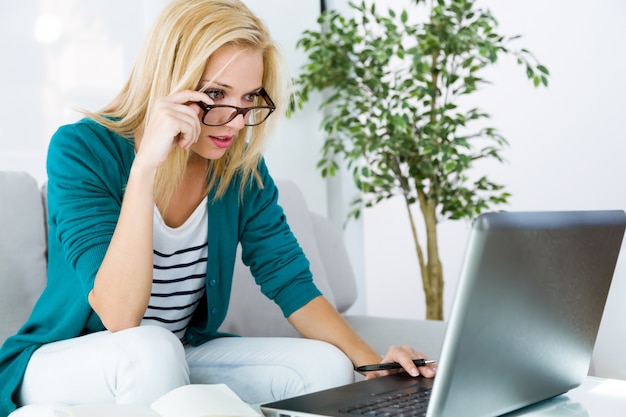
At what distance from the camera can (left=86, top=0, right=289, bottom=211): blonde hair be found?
1435 millimetres

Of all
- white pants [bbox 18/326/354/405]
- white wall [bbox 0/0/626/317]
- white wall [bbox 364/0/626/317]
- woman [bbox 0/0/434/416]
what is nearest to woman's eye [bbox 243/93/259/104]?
woman [bbox 0/0/434/416]

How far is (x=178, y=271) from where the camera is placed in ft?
5.01

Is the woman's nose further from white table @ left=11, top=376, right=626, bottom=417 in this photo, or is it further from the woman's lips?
white table @ left=11, top=376, right=626, bottom=417

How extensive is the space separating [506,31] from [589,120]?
0.62 m

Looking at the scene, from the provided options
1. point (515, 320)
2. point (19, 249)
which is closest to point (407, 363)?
point (515, 320)

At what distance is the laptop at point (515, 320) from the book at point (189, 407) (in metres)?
0.05

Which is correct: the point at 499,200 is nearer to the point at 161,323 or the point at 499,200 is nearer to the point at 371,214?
the point at 371,214

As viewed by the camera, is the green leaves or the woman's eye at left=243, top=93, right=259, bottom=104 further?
the green leaves

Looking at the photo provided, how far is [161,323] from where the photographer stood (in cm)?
154

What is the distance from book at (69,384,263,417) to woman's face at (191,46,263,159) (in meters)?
0.58

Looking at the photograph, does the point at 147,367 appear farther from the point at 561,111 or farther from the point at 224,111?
the point at 561,111

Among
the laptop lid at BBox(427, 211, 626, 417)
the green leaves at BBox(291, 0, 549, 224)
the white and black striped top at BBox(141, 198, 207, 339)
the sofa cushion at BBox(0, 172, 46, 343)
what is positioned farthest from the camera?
the green leaves at BBox(291, 0, 549, 224)

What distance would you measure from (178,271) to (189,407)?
619mm

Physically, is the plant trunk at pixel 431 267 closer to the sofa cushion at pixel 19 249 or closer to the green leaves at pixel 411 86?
the green leaves at pixel 411 86
